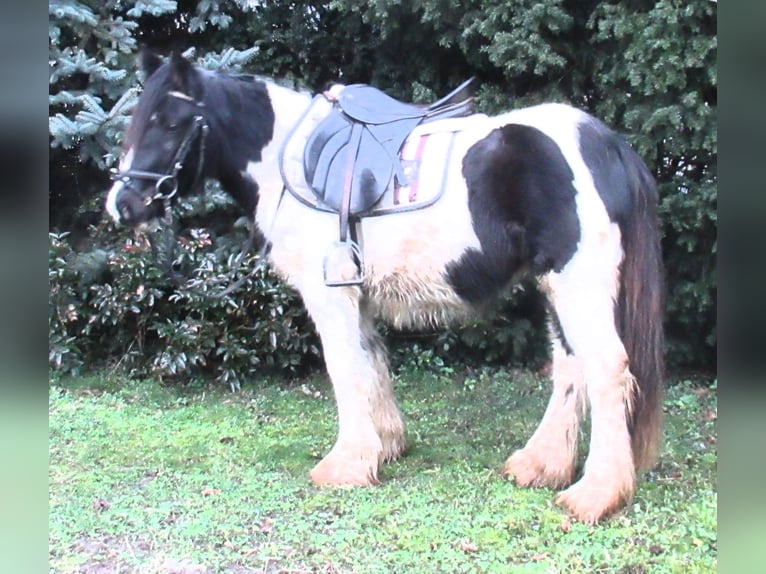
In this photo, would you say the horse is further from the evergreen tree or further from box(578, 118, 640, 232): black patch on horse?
the evergreen tree

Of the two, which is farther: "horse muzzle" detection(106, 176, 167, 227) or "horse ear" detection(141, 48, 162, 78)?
"horse ear" detection(141, 48, 162, 78)

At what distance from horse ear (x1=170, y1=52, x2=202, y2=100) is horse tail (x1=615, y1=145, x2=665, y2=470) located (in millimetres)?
2142

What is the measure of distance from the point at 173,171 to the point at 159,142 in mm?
155

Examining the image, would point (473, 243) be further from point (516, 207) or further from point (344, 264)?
point (344, 264)

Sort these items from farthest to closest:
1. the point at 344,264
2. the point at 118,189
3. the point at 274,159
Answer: the point at 274,159 < the point at 344,264 < the point at 118,189

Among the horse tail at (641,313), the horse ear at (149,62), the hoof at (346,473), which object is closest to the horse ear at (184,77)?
the horse ear at (149,62)

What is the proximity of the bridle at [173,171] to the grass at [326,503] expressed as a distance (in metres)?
1.55

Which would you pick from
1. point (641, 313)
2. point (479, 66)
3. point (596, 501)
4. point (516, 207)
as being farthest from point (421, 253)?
point (479, 66)

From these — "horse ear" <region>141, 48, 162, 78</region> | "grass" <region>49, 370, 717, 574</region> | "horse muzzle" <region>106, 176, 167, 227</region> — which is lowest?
"grass" <region>49, 370, 717, 574</region>

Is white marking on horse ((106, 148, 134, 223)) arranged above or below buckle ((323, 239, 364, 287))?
above

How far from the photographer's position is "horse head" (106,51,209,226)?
335cm

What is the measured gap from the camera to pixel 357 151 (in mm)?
3523

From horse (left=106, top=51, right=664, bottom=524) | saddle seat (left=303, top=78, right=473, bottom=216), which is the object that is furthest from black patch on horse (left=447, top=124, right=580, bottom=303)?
saddle seat (left=303, top=78, right=473, bottom=216)

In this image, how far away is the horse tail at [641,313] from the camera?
3.16 meters
